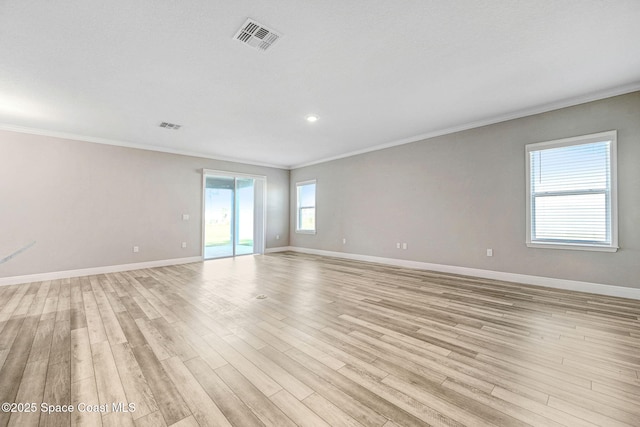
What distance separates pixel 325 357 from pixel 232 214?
596 cm

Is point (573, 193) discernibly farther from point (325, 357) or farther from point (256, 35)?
point (256, 35)

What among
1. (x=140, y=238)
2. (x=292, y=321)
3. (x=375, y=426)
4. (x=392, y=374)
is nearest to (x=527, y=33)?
(x=392, y=374)

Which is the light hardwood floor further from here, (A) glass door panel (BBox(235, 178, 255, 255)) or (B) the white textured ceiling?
(A) glass door panel (BBox(235, 178, 255, 255))

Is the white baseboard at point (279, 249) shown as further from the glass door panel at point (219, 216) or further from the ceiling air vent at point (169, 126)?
the ceiling air vent at point (169, 126)

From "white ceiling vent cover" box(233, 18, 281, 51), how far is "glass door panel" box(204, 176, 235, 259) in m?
4.96

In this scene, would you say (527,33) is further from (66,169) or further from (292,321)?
(66,169)

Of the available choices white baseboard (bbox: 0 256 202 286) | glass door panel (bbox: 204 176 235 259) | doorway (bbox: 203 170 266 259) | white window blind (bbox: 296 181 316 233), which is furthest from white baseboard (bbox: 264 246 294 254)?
white baseboard (bbox: 0 256 202 286)

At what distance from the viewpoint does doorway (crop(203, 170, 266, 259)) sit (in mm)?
6801

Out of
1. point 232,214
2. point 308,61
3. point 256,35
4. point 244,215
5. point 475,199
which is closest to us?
point 256,35

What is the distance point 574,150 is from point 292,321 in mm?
4577

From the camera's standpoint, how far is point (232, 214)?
23.9ft

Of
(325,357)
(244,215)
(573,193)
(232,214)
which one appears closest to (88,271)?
(232,214)

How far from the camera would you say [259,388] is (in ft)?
5.43

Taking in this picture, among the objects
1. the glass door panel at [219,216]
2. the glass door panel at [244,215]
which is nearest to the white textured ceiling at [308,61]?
the glass door panel at [219,216]
